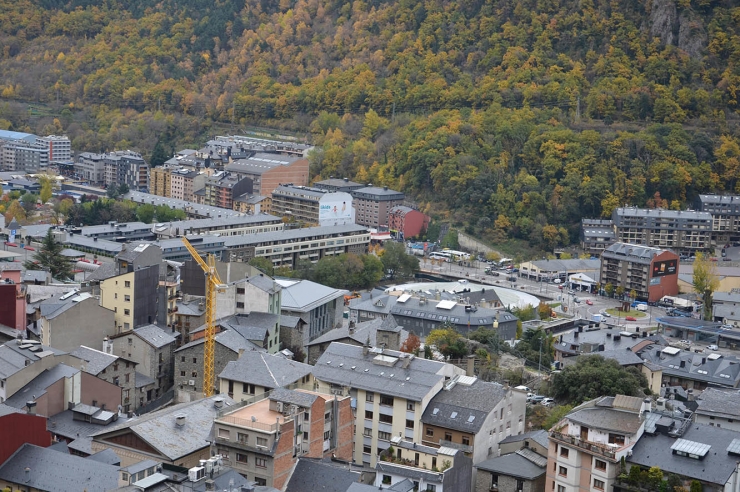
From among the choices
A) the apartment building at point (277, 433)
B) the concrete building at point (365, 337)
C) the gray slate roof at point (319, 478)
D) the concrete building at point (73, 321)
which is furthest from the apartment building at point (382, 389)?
the concrete building at point (73, 321)

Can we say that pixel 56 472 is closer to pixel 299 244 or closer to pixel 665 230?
pixel 299 244

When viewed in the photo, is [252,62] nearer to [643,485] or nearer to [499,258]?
[499,258]

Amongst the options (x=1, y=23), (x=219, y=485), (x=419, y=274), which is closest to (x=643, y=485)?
(x=219, y=485)

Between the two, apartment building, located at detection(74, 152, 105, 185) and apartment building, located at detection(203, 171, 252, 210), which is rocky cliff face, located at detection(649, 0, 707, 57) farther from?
apartment building, located at detection(74, 152, 105, 185)

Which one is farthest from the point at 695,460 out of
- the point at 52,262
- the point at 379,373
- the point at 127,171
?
the point at 127,171

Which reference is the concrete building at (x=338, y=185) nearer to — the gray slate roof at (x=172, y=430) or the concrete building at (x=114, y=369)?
the concrete building at (x=114, y=369)

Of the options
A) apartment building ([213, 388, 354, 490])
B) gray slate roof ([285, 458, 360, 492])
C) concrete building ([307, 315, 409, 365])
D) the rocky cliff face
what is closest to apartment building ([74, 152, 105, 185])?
the rocky cliff face
